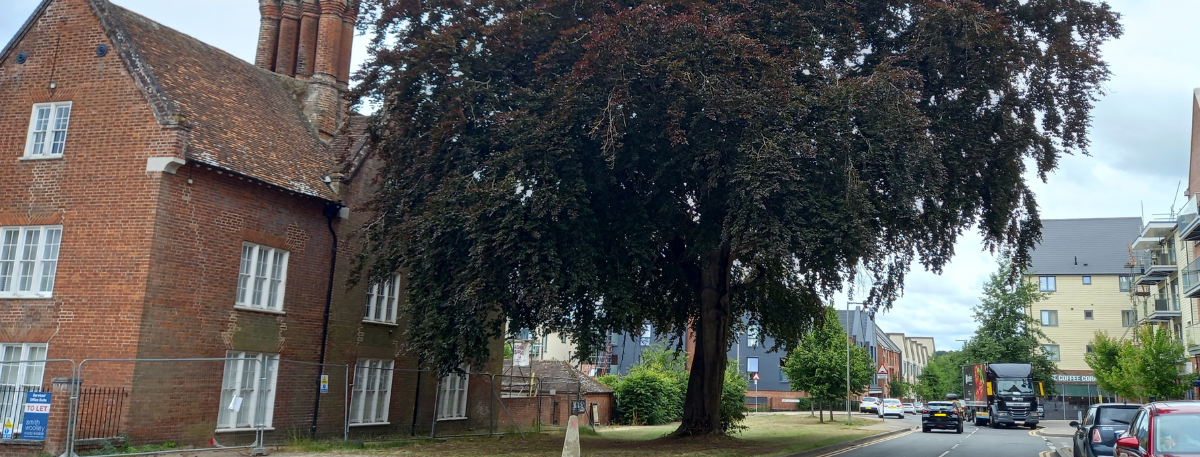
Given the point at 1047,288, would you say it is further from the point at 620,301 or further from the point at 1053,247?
the point at 620,301

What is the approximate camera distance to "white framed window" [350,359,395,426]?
988 inches

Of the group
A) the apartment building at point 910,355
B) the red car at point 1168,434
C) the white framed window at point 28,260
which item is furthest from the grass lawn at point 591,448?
the apartment building at point 910,355

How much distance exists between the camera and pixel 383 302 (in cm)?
2669

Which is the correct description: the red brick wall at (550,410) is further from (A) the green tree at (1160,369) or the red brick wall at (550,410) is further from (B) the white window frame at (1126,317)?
(B) the white window frame at (1126,317)

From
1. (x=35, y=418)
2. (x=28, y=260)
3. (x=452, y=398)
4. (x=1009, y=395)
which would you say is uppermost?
(x=28, y=260)

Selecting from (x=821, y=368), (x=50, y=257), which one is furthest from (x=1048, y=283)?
(x=50, y=257)

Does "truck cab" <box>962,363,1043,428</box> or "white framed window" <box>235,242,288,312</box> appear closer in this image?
"white framed window" <box>235,242,288,312</box>

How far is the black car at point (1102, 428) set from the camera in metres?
16.8

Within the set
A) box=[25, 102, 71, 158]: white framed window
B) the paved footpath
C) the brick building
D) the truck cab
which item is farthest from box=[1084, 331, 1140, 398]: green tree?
box=[25, 102, 71, 158]: white framed window

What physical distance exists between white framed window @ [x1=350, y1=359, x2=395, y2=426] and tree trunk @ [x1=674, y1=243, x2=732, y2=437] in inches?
366

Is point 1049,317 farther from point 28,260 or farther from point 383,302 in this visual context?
point 28,260

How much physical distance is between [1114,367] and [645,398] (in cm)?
2465

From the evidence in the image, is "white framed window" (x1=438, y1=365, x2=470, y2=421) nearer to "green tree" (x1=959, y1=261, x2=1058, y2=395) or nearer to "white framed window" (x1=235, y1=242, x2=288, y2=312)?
"white framed window" (x1=235, y1=242, x2=288, y2=312)

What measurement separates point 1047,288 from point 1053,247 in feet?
12.7
